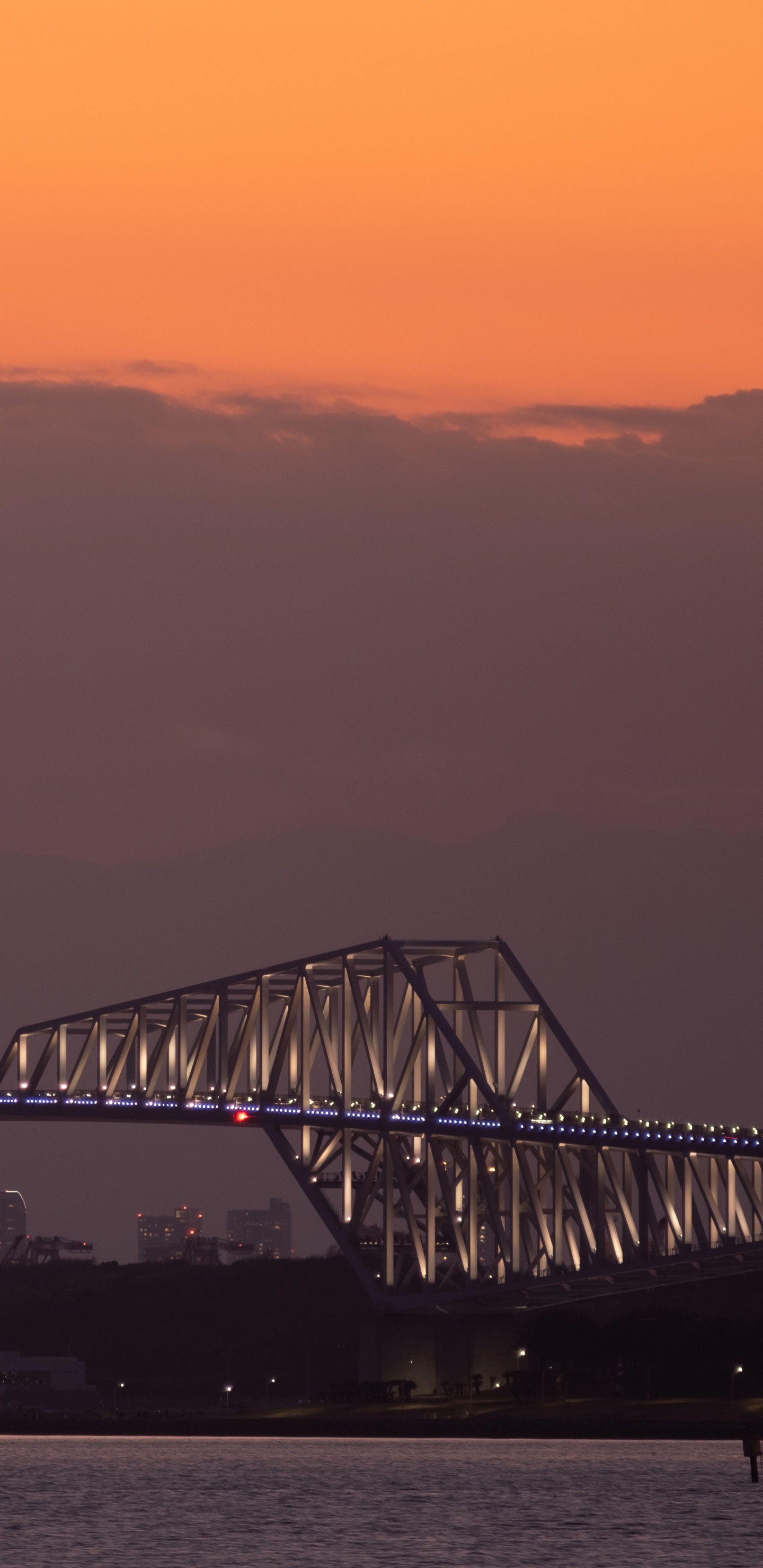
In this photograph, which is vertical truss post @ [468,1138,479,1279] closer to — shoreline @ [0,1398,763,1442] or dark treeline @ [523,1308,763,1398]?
dark treeline @ [523,1308,763,1398]

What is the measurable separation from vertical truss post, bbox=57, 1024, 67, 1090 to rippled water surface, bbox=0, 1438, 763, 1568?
99.1 feet

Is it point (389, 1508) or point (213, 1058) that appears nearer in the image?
point (389, 1508)

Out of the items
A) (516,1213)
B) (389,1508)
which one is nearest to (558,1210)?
(516,1213)

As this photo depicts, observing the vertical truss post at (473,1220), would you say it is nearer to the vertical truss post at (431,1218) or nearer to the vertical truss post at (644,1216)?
the vertical truss post at (431,1218)

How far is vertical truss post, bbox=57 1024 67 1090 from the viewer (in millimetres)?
190500

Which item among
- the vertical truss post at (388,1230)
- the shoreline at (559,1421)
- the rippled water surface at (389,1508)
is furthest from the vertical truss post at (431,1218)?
the rippled water surface at (389,1508)

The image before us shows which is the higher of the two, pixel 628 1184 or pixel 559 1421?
pixel 628 1184

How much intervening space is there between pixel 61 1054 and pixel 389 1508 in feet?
259

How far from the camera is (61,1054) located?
626ft

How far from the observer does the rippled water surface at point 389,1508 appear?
3780 inches

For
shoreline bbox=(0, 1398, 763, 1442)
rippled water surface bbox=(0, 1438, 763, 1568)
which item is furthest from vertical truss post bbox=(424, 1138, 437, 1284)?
rippled water surface bbox=(0, 1438, 763, 1568)

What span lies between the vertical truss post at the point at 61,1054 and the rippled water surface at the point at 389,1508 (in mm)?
30216

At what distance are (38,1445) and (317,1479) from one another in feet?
173

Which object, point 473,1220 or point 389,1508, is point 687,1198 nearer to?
point 473,1220
